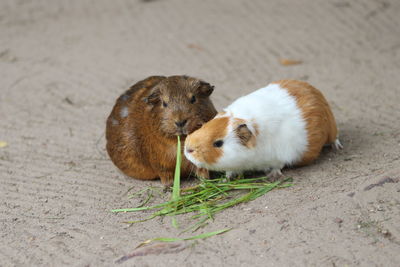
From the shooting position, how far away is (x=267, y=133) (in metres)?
3.66

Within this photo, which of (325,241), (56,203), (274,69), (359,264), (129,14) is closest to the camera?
(359,264)

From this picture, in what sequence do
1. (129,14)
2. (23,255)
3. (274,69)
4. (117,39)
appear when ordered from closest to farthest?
(23,255) < (274,69) < (117,39) < (129,14)

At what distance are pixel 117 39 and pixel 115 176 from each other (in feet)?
11.1

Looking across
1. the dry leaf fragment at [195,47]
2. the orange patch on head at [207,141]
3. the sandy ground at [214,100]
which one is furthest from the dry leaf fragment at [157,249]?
the dry leaf fragment at [195,47]

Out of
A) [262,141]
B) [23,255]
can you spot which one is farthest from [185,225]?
[23,255]

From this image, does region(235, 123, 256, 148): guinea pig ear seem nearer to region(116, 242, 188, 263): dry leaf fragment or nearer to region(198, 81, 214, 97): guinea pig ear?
region(198, 81, 214, 97): guinea pig ear

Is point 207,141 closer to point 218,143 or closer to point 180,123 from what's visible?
point 218,143

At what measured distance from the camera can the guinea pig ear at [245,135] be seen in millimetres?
3508

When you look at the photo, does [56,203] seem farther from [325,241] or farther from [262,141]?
[325,241]

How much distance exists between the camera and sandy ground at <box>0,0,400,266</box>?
3076 millimetres

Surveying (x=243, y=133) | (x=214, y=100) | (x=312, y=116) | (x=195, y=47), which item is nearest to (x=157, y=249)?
(x=243, y=133)

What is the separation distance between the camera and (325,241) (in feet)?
9.65

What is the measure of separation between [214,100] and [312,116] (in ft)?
6.08

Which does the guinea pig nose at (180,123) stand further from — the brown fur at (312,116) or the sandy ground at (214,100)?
the brown fur at (312,116)
